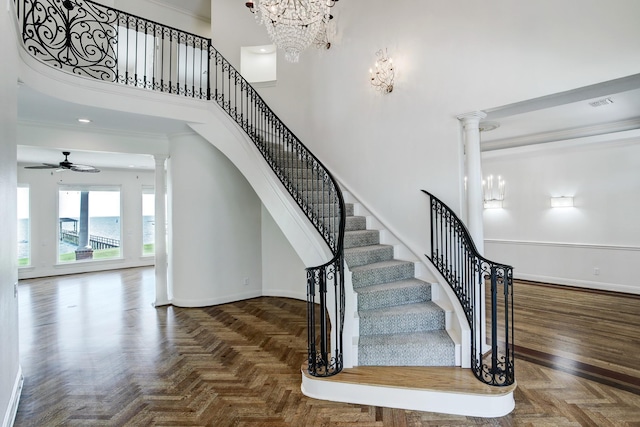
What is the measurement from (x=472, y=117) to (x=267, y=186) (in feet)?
9.16

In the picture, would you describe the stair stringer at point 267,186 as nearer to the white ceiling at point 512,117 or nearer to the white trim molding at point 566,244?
the white ceiling at point 512,117

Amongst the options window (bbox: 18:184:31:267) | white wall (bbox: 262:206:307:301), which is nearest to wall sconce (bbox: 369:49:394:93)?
white wall (bbox: 262:206:307:301)

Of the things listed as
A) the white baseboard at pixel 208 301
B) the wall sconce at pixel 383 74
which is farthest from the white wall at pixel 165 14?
the white baseboard at pixel 208 301

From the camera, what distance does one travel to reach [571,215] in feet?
22.9

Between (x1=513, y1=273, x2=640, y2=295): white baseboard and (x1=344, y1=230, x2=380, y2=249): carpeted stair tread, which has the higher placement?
(x1=344, y1=230, x2=380, y2=249): carpeted stair tread

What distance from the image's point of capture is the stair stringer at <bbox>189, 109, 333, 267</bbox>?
13.4 ft

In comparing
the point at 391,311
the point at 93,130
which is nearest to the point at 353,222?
the point at 391,311

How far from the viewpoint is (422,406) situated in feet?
9.31

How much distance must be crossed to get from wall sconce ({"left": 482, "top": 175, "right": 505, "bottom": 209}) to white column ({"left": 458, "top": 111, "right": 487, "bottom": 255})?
488cm

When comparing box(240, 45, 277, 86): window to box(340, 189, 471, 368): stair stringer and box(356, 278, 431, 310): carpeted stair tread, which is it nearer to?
box(340, 189, 471, 368): stair stringer

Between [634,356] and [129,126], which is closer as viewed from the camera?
[634,356]

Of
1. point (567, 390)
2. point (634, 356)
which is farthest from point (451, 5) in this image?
point (634, 356)

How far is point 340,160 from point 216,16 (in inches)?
169

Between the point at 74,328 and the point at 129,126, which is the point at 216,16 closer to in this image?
the point at 129,126
